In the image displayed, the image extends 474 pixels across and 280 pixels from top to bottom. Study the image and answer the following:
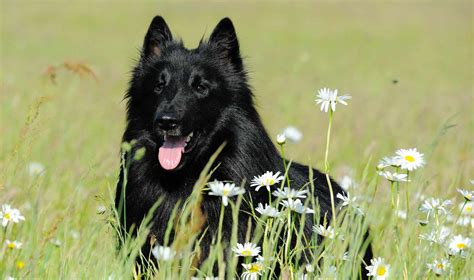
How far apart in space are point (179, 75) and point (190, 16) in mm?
31506

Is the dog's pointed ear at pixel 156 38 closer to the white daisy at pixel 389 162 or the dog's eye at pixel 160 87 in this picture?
the dog's eye at pixel 160 87

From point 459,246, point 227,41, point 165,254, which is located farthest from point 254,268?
point 227,41

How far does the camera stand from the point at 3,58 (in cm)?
2031

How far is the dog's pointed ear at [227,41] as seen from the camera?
15.8 ft

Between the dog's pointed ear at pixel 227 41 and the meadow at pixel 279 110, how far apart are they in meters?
0.25

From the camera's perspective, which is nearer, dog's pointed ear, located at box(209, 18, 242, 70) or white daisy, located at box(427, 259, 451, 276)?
white daisy, located at box(427, 259, 451, 276)

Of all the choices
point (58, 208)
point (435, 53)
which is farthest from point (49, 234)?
point (435, 53)

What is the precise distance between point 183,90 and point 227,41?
537 mm

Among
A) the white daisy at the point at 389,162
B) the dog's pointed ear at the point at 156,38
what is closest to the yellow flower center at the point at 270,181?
the white daisy at the point at 389,162

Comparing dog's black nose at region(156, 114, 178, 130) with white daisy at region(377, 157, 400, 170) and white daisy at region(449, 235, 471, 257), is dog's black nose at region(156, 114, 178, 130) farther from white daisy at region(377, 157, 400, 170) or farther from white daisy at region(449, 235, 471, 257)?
white daisy at region(449, 235, 471, 257)

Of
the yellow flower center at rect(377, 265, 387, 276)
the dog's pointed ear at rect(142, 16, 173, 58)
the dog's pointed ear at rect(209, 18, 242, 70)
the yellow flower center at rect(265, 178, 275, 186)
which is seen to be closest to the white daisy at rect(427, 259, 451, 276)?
the yellow flower center at rect(377, 265, 387, 276)

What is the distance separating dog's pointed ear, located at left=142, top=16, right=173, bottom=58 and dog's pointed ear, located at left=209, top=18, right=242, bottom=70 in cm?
33

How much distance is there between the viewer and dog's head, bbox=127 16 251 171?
440 centimetres

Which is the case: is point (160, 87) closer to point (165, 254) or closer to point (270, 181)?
point (270, 181)
